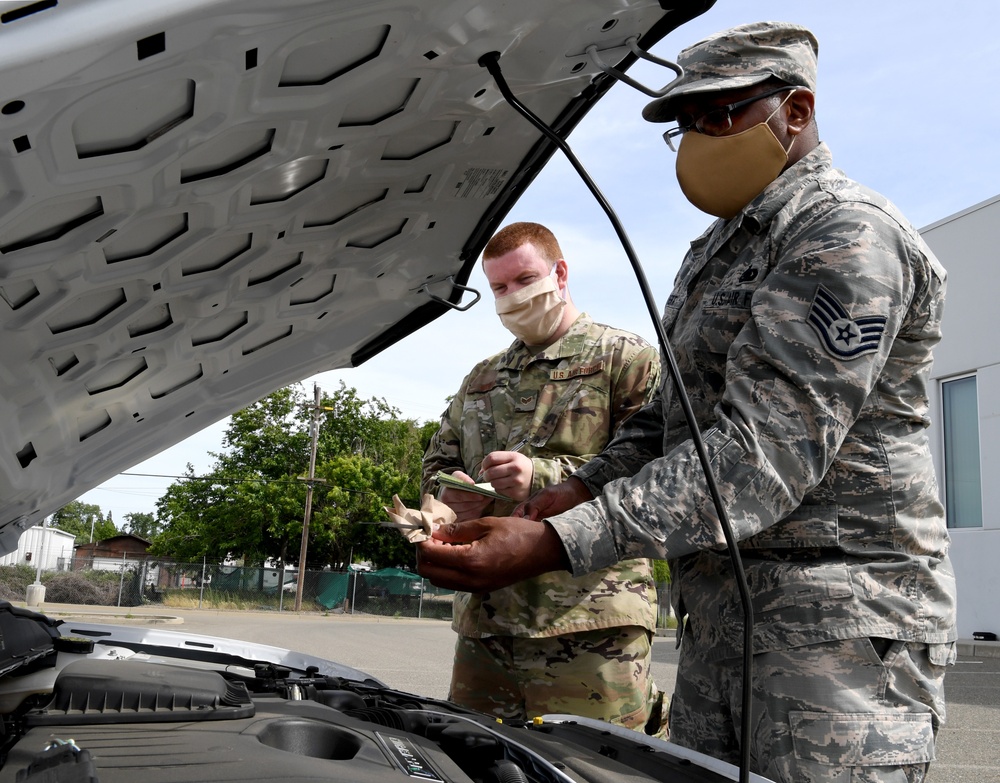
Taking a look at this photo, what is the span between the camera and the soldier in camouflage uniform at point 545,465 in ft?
8.69

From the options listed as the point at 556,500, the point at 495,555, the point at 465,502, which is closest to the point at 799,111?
the point at 556,500

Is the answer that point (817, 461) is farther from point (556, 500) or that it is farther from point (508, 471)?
point (508, 471)

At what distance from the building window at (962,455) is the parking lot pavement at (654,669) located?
1.83 meters

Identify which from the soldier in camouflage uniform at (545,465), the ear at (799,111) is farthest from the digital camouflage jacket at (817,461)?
the soldier in camouflage uniform at (545,465)

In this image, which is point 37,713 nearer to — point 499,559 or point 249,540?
point 499,559

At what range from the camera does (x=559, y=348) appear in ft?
10.2

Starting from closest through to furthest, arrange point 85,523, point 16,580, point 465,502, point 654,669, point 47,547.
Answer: point 465,502, point 654,669, point 16,580, point 47,547, point 85,523

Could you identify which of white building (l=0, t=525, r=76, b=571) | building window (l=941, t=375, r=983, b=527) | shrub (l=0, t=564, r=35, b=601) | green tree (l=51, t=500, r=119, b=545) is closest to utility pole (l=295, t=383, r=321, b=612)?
shrub (l=0, t=564, r=35, b=601)

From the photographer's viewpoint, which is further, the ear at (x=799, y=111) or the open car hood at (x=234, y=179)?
the ear at (x=799, y=111)

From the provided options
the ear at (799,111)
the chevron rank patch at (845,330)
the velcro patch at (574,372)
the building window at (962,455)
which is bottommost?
the chevron rank patch at (845,330)

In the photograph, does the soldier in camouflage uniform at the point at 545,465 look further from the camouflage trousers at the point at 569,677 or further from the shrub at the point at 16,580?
the shrub at the point at 16,580

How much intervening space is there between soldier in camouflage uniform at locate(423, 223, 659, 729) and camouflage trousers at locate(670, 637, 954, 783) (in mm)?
885

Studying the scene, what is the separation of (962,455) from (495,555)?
43.0 feet

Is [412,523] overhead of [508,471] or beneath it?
beneath
